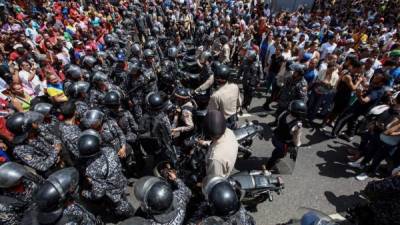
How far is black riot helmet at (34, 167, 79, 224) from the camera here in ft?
7.75

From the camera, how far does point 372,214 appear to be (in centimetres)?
362

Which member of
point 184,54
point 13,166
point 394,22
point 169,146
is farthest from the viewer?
point 394,22

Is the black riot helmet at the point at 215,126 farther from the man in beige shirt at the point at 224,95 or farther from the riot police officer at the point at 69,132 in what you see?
the riot police officer at the point at 69,132

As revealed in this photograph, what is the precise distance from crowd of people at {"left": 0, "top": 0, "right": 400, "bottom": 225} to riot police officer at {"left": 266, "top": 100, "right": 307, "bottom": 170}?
0.07ft

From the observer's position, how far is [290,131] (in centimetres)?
439

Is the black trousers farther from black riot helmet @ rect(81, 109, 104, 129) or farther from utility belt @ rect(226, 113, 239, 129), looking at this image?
black riot helmet @ rect(81, 109, 104, 129)

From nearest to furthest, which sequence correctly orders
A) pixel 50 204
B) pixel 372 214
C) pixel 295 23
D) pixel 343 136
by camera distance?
pixel 50 204, pixel 372 214, pixel 343 136, pixel 295 23

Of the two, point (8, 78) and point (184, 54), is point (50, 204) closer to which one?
point (8, 78)

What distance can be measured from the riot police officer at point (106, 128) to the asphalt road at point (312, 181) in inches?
48.1

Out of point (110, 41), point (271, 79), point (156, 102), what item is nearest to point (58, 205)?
point (156, 102)

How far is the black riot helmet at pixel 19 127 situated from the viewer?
140 inches

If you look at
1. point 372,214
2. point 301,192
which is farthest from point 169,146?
point 372,214

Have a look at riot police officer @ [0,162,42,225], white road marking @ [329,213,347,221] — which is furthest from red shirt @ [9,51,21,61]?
white road marking @ [329,213,347,221]

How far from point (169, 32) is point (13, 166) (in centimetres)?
1223
